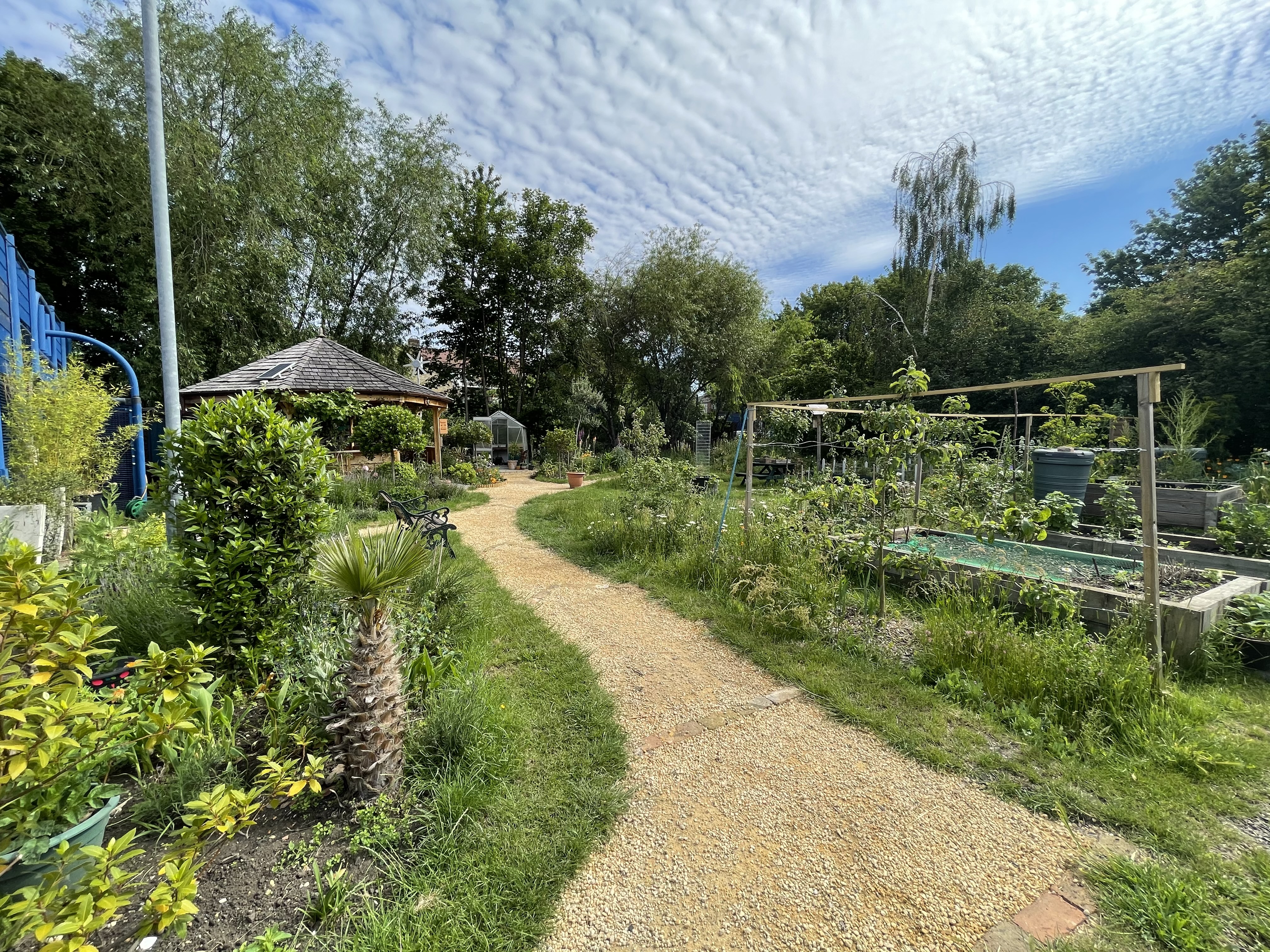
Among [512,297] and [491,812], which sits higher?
[512,297]

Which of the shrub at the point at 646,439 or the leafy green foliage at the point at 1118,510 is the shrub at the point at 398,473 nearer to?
the shrub at the point at 646,439

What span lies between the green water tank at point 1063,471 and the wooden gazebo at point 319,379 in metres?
13.2

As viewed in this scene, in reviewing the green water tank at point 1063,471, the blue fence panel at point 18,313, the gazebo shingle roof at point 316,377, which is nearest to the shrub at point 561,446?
the gazebo shingle roof at point 316,377

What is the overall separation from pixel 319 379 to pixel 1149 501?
555 inches

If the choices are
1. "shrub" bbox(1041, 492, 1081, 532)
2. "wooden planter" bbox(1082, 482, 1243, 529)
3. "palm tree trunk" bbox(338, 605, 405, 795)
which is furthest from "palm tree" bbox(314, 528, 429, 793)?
"wooden planter" bbox(1082, 482, 1243, 529)

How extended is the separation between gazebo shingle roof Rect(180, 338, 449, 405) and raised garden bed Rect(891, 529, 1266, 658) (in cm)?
1213

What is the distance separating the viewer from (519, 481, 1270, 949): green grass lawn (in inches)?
70.4

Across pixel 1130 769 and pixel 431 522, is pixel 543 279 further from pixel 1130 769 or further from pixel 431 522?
pixel 1130 769

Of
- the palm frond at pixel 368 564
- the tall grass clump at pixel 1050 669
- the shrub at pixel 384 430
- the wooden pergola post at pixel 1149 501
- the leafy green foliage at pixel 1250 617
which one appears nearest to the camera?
the palm frond at pixel 368 564

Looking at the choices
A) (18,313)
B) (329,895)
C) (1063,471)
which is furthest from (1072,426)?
(18,313)

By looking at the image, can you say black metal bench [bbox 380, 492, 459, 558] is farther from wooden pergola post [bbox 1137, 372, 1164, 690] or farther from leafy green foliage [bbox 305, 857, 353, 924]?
wooden pergola post [bbox 1137, 372, 1164, 690]

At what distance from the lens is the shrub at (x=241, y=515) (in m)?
2.71

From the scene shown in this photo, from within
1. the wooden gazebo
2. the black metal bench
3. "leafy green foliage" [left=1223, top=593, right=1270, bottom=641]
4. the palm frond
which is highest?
the wooden gazebo

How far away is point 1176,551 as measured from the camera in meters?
5.30
